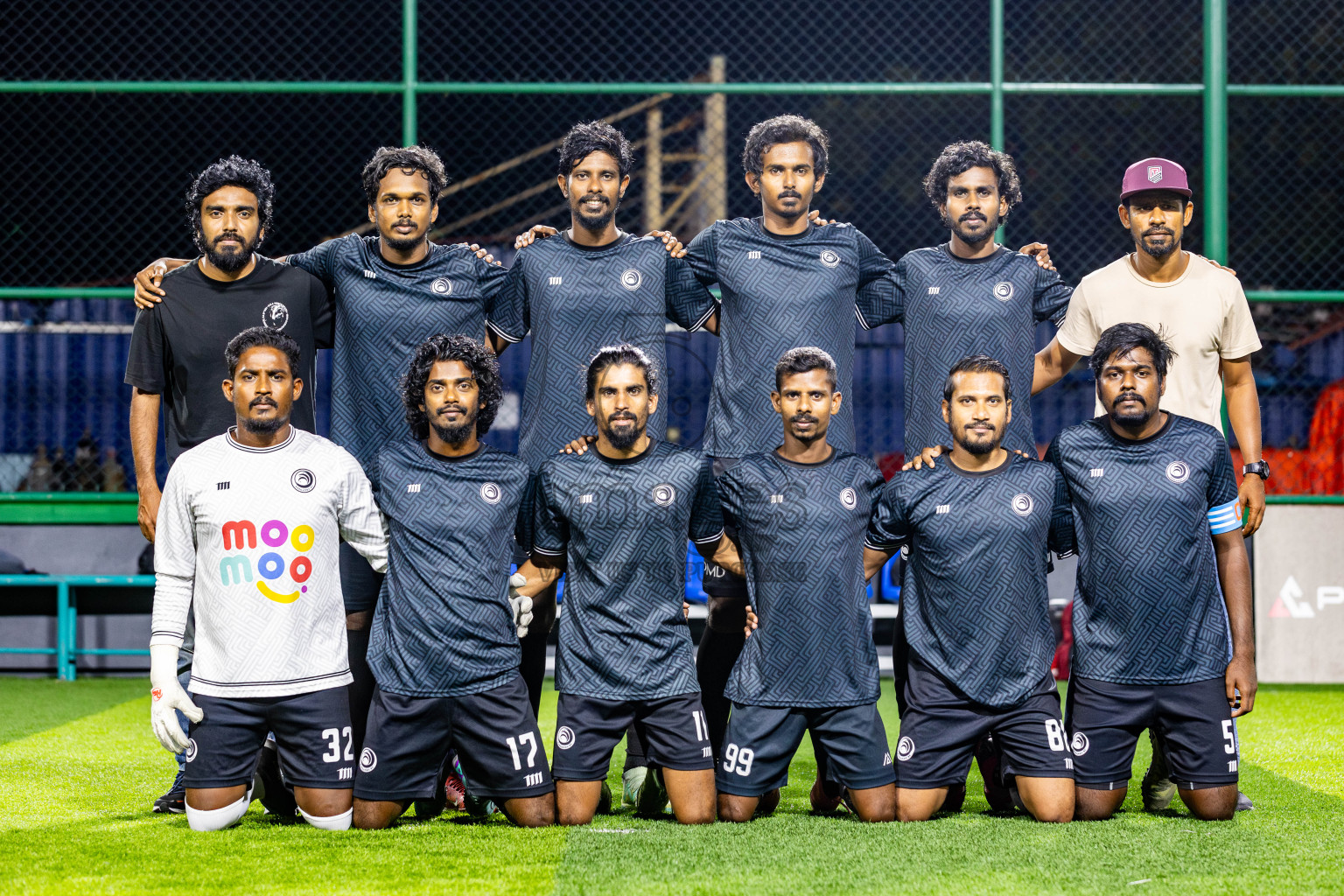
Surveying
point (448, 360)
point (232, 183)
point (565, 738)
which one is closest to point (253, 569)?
point (448, 360)

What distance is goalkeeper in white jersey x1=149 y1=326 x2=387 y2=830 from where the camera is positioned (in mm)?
4512

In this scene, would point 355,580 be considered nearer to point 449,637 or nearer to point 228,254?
point 449,637

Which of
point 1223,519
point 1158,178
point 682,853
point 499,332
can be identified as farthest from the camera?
point 499,332

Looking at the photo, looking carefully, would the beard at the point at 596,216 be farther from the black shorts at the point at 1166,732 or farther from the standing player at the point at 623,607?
the black shorts at the point at 1166,732

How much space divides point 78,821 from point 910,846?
2.80 meters

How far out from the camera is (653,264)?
5.17 meters

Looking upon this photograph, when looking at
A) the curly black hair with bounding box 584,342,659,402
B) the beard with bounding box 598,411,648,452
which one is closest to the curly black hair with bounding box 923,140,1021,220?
the curly black hair with bounding box 584,342,659,402

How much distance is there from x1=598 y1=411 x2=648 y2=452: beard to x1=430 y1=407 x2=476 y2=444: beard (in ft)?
1.49

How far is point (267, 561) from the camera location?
4551mm

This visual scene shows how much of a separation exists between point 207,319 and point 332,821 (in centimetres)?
189

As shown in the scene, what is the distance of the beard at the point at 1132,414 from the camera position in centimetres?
468

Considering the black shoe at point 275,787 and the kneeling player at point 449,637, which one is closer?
the kneeling player at point 449,637

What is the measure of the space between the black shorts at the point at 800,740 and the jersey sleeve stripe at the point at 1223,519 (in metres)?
1.38

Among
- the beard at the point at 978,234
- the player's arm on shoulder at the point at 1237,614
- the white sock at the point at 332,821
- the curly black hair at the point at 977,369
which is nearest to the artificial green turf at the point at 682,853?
the white sock at the point at 332,821
